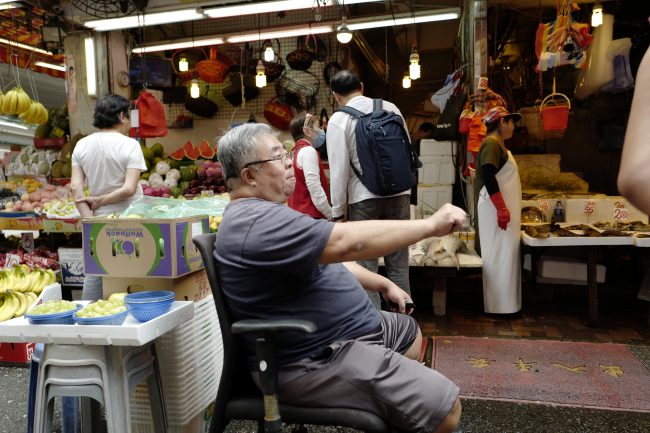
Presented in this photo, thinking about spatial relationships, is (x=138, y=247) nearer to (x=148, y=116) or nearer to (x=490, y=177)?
(x=490, y=177)

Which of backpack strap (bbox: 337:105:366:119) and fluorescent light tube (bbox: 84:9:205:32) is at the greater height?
fluorescent light tube (bbox: 84:9:205:32)

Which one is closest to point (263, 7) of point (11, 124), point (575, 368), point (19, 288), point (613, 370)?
point (19, 288)

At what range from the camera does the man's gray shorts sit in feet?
4.99

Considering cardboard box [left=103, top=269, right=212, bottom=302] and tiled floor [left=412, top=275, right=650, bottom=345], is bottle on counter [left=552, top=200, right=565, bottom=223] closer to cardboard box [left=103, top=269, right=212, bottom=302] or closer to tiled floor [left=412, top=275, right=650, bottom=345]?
tiled floor [left=412, top=275, right=650, bottom=345]

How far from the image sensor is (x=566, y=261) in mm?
4922

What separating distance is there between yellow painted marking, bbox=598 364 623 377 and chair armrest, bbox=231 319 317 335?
111 inches

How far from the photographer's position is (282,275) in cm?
165

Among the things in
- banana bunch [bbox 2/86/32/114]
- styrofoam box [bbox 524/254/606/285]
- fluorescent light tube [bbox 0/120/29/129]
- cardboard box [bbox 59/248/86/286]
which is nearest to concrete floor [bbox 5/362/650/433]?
cardboard box [bbox 59/248/86/286]

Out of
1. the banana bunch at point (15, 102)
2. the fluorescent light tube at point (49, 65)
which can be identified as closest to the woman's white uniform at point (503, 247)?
the banana bunch at point (15, 102)

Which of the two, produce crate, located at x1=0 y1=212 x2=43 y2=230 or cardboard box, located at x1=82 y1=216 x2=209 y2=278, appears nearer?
cardboard box, located at x1=82 y1=216 x2=209 y2=278

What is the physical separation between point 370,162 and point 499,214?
5.01 ft

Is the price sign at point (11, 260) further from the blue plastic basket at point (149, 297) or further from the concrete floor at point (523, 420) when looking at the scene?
the blue plastic basket at point (149, 297)

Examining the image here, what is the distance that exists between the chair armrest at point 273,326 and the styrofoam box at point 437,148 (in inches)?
212

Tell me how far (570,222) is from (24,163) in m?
7.93
